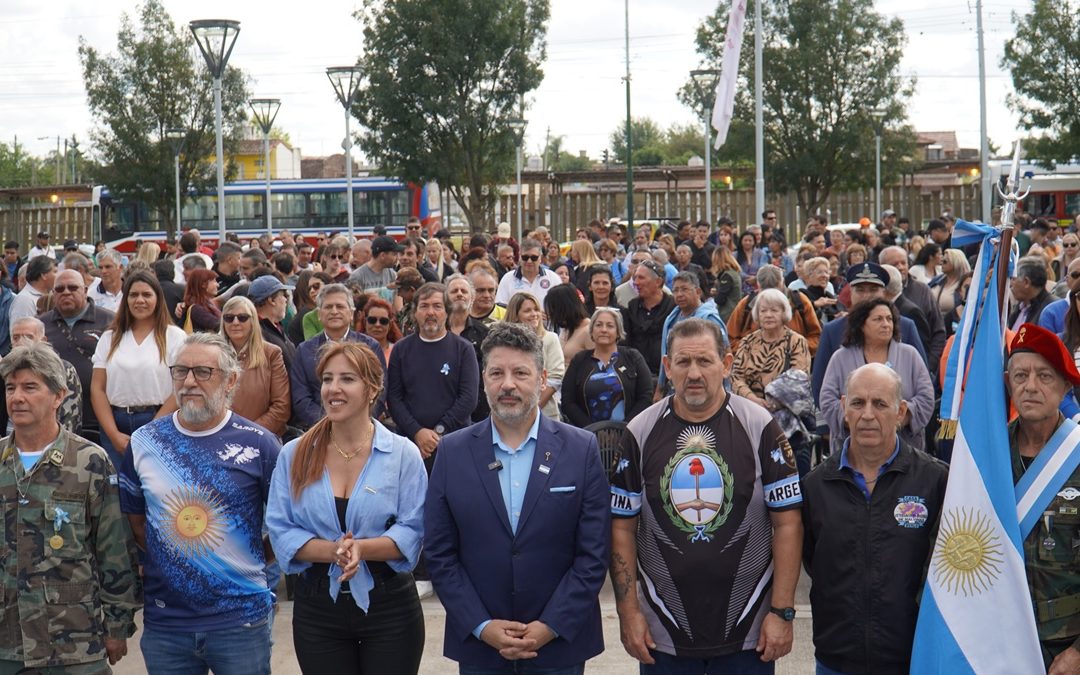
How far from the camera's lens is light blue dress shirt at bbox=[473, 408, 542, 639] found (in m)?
4.30

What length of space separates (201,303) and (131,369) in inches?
83.4

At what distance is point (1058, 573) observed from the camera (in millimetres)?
4180

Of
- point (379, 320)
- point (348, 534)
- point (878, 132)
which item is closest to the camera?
point (348, 534)

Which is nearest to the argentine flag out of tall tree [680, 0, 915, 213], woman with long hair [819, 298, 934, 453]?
woman with long hair [819, 298, 934, 453]

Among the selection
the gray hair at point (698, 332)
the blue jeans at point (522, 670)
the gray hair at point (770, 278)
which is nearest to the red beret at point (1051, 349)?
the gray hair at point (698, 332)

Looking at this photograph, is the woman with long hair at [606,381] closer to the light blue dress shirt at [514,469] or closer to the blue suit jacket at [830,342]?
the blue suit jacket at [830,342]

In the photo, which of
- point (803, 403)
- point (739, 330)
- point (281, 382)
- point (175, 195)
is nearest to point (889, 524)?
point (803, 403)

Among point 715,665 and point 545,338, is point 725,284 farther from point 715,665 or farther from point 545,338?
point 715,665

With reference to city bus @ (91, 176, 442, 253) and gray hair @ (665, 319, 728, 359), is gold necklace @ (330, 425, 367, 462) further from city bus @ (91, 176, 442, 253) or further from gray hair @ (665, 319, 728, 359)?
city bus @ (91, 176, 442, 253)

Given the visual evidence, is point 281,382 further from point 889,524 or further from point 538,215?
point 538,215

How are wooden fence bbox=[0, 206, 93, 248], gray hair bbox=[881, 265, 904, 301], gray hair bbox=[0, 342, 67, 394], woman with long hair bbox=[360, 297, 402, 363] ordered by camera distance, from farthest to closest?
wooden fence bbox=[0, 206, 93, 248] < gray hair bbox=[881, 265, 904, 301] < woman with long hair bbox=[360, 297, 402, 363] < gray hair bbox=[0, 342, 67, 394]

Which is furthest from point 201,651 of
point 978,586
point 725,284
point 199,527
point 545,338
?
point 725,284

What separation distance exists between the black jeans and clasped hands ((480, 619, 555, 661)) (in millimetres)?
415

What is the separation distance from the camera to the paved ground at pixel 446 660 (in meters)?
6.30
